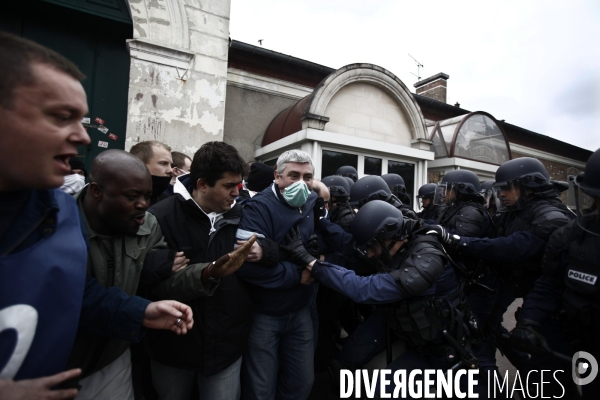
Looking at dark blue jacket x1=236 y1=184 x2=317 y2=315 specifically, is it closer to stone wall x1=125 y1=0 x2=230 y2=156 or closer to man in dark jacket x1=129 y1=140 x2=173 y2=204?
man in dark jacket x1=129 y1=140 x2=173 y2=204

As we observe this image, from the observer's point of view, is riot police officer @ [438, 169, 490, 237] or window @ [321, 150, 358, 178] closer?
riot police officer @ [438, 169, 490, 237]

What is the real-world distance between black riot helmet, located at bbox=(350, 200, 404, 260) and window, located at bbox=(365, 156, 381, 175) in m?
5.21

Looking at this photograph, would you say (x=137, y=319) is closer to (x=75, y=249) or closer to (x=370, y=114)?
(x=75, y=249)

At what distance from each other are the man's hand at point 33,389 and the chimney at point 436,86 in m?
14.4

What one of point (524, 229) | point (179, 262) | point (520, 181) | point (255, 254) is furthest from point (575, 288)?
point (179, 262)

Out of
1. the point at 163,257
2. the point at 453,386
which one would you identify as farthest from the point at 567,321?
the point at 163,257

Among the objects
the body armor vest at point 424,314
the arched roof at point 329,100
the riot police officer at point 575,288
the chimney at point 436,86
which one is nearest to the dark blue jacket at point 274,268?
the body armor vest at point 424,314

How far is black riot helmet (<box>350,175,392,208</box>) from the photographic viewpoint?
3.38 m

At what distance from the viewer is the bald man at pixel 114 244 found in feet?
4.69

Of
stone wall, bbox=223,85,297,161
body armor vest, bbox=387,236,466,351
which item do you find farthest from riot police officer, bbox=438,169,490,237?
stone wall, bbox=223,85,297,161

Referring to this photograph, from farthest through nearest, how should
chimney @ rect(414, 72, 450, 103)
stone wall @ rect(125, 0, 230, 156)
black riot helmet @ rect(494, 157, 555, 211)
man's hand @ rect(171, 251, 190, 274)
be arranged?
chimney @ rect(414, 72, 450, 103), stone wall @ rect(125, 0, 230, 156), black riot helmet @ rect(494, 157, 555, 211), man's hand @ rect(171, 251, 190, 274)

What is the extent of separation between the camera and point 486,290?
370cm

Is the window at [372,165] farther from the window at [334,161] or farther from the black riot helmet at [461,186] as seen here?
the black riot helmet at [461,186]

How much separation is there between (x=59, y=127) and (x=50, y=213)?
0.94ft
